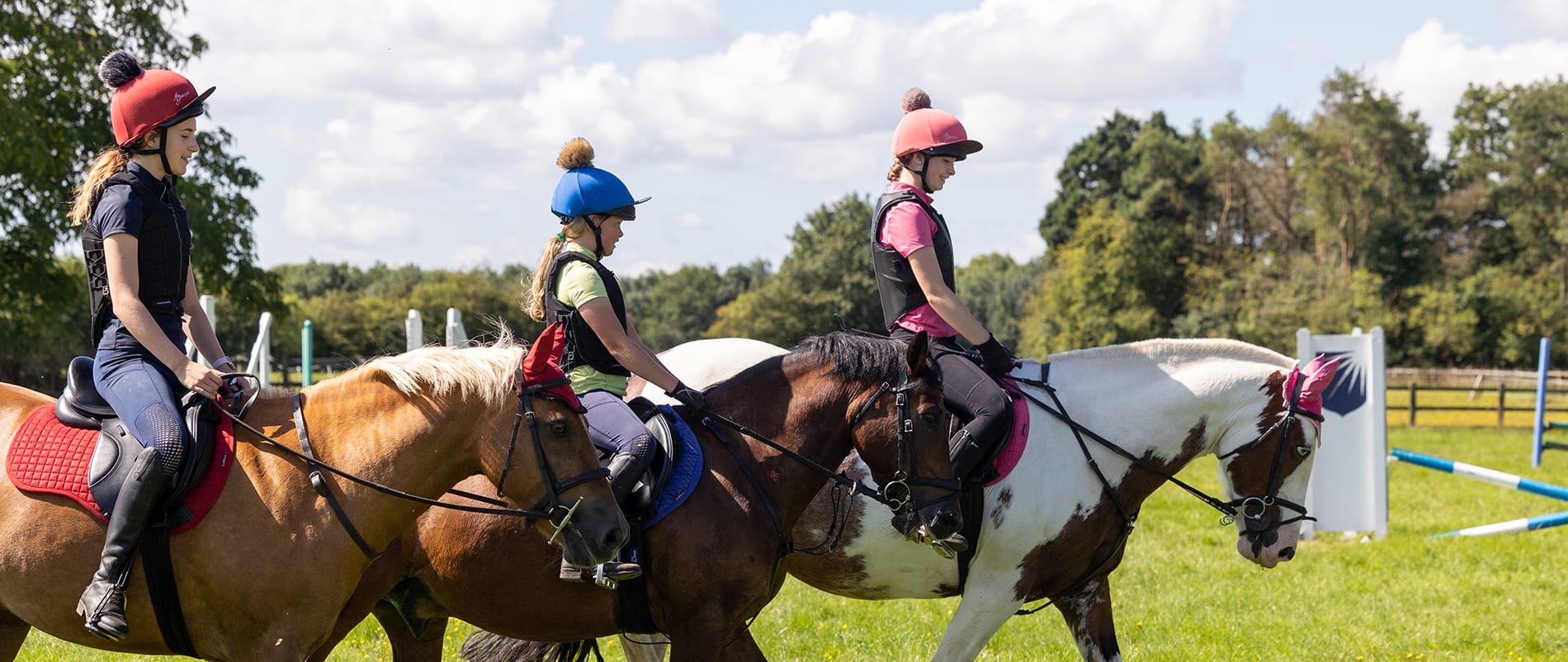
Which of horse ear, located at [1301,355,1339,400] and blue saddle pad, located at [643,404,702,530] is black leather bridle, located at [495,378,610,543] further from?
horse ear, located at [1301,355,1339,400]

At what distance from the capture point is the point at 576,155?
497 centimetres

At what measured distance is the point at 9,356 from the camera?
25.0 meters

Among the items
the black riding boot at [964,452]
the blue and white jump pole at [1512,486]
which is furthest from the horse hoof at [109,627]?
the blue and white jump pole at [1512,486]

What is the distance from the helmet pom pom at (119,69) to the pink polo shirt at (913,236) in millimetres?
3016

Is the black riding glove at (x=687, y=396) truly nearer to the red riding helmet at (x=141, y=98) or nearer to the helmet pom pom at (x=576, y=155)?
the helmet pom pom at (x=576, y=155)

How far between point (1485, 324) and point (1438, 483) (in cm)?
A: 4396

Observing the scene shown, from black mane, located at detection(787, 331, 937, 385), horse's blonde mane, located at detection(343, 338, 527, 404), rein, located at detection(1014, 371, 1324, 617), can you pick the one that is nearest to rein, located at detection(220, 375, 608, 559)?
horse's blonde mane, located at detection(343, 338, 527, 404)

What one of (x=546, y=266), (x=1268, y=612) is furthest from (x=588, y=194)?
(x=1268, y=612)

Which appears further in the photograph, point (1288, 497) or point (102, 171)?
point (1288, 497)

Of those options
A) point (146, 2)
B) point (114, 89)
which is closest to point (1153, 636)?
point (114, 89)

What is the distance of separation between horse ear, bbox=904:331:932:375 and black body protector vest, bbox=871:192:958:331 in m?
0.84

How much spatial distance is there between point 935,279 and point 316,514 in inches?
107

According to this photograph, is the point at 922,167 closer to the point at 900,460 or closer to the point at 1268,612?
the point at 900,460

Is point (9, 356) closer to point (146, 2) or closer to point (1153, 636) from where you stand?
point (146, 2)
